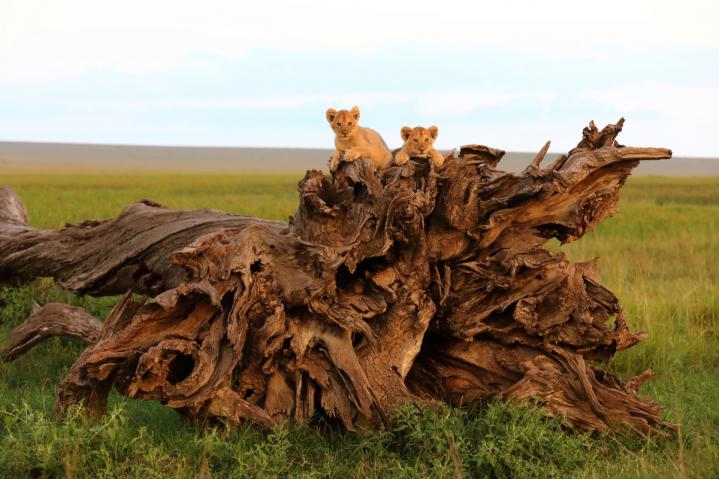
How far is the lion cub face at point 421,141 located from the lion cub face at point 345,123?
586 millimetres

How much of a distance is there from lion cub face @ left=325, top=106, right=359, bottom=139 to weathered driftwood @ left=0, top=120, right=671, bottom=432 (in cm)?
98

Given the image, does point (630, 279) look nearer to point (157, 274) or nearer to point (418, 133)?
point (418, 133)

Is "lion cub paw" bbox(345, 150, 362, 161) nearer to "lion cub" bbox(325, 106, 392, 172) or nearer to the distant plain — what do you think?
"lion cub" bbox(325, 106, 392, 172)

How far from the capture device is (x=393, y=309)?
6.48m

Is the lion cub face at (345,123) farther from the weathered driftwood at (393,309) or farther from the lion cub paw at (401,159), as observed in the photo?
the weathered driftwood at (393,309)

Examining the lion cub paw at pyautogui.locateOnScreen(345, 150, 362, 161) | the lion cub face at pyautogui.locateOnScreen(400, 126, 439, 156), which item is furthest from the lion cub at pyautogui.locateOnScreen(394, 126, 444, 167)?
the lion cub paw at pyautogui.locateOnScreen(345, 150, 362, 161)

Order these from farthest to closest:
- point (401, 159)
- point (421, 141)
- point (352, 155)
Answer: point (421, 141), point (401, 159), point (352, 155)

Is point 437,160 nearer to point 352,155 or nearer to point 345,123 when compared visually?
point 352,155

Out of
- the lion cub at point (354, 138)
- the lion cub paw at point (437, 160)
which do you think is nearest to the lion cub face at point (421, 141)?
the lion cub paw at point (437, 160)

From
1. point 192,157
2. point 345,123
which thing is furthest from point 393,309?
point 192,157

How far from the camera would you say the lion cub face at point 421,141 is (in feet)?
24.9

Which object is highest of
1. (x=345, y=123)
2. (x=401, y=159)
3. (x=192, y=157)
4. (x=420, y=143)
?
(x=345, y=123)

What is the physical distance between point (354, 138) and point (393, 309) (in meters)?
2.08

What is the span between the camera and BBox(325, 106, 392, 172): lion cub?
7.73m
